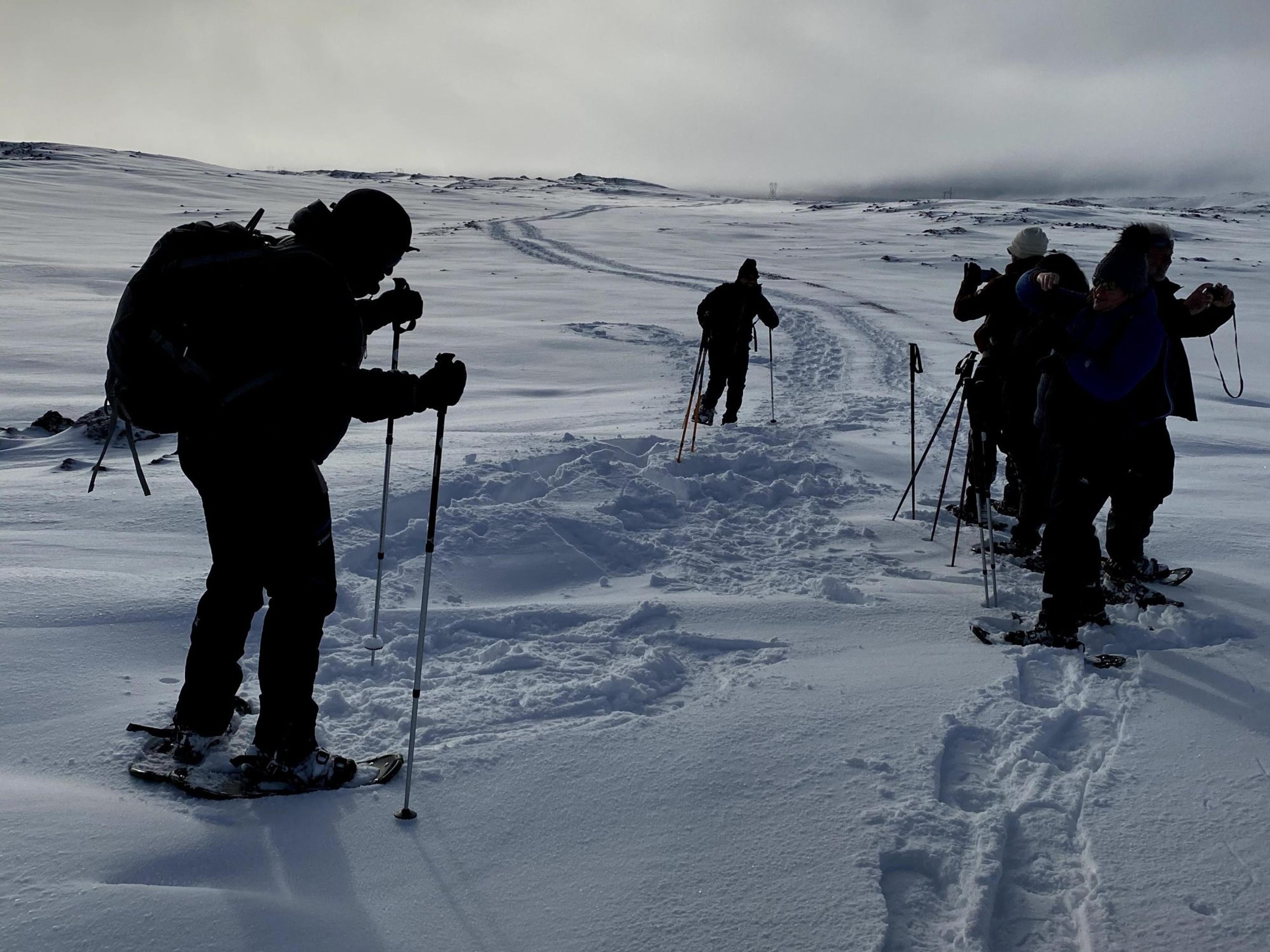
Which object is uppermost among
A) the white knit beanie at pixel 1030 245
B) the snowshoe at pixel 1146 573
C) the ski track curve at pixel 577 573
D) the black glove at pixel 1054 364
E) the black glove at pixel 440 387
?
the white knit beanie at pixel 1030 245

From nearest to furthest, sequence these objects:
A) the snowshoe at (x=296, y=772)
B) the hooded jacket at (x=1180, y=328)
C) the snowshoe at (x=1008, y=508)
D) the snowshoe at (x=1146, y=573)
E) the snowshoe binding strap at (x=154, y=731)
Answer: the snowshoe at (x=296, y=772) < the snowshoe binding strap at (x=154, y=731) < the hooded jacket at (x=1180, y=328) < the snowshoe at (x=1146, y=573) < the snowshoe at (x=1008, y=508)

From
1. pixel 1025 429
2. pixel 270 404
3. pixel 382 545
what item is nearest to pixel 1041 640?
pixel 1025 429

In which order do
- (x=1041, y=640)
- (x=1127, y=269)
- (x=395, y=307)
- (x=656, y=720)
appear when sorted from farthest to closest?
1. (x=1041, y=640)
2. (x=1127, y=269)
3. (x=395, y=307)
4. (x=656, y=720)

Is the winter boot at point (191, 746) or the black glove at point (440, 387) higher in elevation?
the black glove at point (440, 387)

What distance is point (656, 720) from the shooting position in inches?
123

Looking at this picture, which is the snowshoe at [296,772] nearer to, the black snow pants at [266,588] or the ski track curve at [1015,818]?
the black snow pants at [266,588]

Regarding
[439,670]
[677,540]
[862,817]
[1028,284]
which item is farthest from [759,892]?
[1028,284]

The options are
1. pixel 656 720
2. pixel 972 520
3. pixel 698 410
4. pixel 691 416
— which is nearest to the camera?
pixel 656 720

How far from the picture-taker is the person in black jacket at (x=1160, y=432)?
A: 4.32m

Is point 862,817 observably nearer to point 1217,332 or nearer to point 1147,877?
point 1147,877

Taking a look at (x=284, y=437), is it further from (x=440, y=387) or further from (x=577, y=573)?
(x=577, y=573)

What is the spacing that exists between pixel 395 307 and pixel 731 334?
6062 mm

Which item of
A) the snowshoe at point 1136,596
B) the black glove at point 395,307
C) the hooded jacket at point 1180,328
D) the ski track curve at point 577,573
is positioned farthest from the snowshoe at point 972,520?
the black glove at point 395,307

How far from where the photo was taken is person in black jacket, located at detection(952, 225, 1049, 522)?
497 cm
